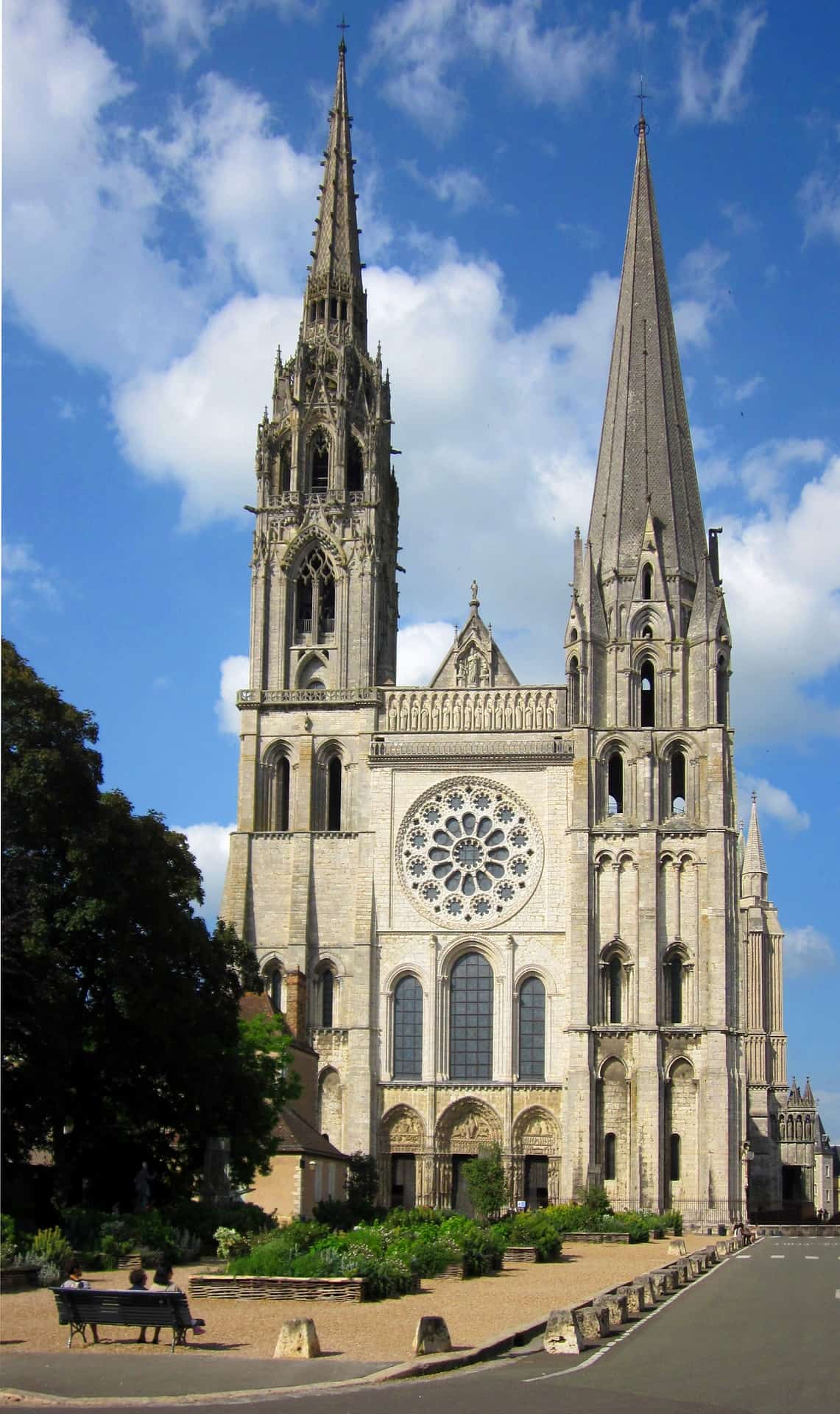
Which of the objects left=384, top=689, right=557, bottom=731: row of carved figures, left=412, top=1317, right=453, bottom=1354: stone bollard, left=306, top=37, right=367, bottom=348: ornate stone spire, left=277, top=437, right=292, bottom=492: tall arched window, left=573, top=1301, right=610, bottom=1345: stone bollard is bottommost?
left=573, top=1301, right=610, bottom=1345: stone bollard

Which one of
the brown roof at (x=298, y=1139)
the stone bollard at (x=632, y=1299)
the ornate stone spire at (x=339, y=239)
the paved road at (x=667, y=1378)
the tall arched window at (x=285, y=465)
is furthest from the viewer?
the ornate stone spire at (x=339, y=239)

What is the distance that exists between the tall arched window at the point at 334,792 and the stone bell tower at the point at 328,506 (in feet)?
9.53

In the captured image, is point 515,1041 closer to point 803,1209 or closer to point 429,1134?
point 429,1134

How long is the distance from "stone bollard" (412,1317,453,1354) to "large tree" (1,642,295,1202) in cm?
1394

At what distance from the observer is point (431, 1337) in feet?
59.7

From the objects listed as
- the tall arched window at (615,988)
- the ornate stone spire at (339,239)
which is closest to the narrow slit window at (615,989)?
the tall arched window at (615,988)

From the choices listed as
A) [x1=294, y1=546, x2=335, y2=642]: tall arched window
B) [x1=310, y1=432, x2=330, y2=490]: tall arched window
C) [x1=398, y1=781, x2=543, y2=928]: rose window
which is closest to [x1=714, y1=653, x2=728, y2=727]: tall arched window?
[x1=398, y1=781, x2=543, y2=928]: rose window

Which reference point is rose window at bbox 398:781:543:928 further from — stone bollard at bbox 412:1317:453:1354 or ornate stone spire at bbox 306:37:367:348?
stone bollard at bbox 412:1317:453:1354

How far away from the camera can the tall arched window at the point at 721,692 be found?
203ft

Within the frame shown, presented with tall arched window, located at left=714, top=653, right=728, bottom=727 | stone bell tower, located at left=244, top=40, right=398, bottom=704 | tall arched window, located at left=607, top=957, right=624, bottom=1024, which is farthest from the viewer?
stone bell tower, located at left=244, top=40, right=398, bottom=704

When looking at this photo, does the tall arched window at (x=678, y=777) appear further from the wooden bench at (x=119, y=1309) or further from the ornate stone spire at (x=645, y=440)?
the wooden bench at (x=119, y=1309)

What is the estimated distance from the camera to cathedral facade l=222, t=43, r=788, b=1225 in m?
57.8

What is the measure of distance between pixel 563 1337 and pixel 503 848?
42359 millimetres

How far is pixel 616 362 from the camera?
2768 inches
